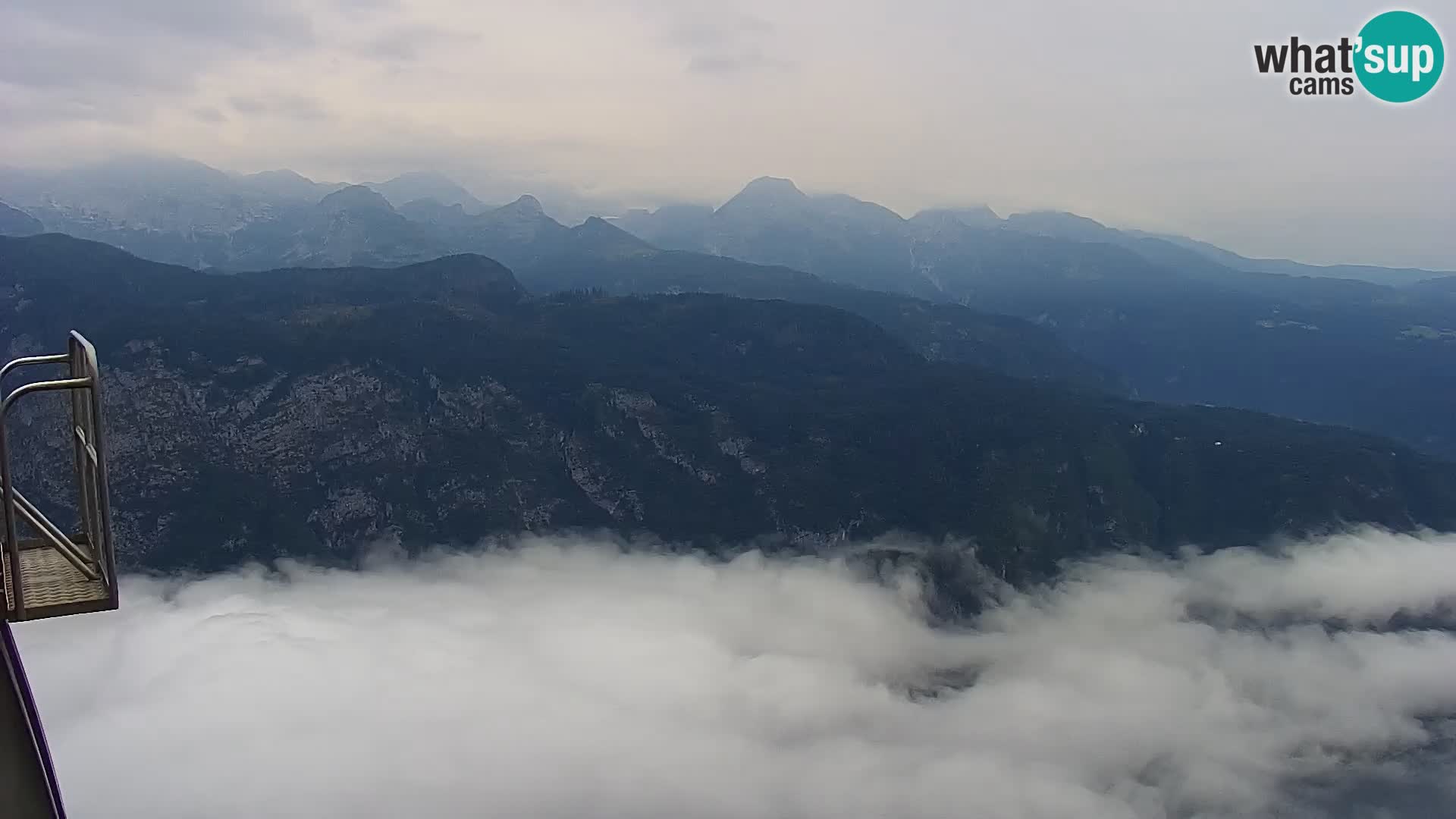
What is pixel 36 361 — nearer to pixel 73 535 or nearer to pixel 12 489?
pixel 12 489

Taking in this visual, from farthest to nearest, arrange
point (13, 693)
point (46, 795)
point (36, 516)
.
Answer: point (36, 516)
point (46, 795)
point (13, 693)

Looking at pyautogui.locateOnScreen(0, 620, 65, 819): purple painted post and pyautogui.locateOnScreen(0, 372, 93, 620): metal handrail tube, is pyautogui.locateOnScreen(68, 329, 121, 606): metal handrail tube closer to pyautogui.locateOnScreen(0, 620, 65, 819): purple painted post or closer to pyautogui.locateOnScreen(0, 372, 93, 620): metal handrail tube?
pyautogui.locateOnScreen(0, 372, 93, 620): metal handrail tube

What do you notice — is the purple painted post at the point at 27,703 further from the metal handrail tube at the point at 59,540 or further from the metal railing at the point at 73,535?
the metal handrail tube at the point at 59,540

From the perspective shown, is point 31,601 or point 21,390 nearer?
point 21,390

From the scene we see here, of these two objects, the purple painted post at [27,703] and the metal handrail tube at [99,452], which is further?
the metal handrail tube at [99,452]

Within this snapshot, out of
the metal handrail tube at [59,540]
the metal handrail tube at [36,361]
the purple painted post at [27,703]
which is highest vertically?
the metal handrail tube at [36,361]

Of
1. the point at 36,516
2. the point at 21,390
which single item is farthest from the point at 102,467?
the point at 36,516

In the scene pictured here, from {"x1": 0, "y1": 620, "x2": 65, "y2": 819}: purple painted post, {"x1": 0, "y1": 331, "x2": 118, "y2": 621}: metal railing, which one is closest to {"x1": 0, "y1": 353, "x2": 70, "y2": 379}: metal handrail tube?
{"x1": 0, "y1": 331, "x2": 118, "y2": 621}: metal railing

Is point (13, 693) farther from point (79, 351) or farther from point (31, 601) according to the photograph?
point (79, 351)

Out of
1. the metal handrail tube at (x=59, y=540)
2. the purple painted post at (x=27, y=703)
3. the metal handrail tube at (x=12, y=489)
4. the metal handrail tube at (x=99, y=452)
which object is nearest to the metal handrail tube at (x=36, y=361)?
the metal handrail tube at (x=99, y=452)
